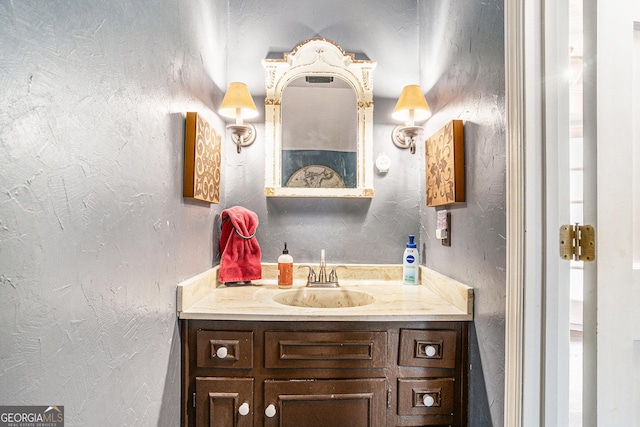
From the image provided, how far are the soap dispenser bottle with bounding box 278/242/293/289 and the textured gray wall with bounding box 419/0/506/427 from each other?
70cm

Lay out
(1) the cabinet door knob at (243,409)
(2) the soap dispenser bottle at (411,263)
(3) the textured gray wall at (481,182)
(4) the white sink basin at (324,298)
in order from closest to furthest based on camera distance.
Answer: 1. (3) the textured gray wall at (481,182)
2. (1) the cabinet door knob at (243,409)
3. (4) the white sink basin at (324,298)
4. (2) the soap dispenser bottle at (411,263)

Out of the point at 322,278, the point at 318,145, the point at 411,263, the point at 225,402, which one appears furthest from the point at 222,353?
the point at 318,145

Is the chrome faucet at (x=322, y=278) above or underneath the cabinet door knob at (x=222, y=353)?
above

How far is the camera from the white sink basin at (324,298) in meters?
1.55

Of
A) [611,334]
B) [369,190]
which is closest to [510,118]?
[611,334]

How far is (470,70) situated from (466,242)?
616mm

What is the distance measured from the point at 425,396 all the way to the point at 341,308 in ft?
1.35

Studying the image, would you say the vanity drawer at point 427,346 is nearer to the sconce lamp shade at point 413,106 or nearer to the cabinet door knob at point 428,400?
the cabinet door knob at point 428,400

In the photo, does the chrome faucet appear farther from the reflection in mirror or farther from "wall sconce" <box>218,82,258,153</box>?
"wall sconce" <box>218,82,258,153</box>

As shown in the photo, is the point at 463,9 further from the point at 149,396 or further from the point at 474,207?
the point at 149,396

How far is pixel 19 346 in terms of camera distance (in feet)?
1.83

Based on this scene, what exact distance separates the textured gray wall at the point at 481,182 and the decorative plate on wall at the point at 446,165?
0.10 ft

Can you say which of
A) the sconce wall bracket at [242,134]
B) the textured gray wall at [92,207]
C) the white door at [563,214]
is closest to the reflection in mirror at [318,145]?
the sconce wall bracket at [242,134]

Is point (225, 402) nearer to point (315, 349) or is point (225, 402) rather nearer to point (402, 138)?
point (315, 349)
